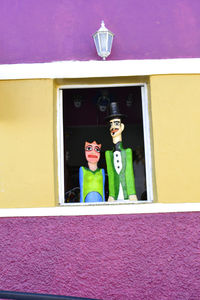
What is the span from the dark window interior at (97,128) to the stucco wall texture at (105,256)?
508mm

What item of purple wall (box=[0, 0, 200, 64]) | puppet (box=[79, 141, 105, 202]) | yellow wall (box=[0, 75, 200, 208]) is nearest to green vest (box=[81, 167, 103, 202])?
puppet (box=[79, 141, 105, 202])

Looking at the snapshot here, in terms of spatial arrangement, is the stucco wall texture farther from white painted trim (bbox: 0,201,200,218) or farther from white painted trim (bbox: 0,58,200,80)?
white painted trim (bbox: 0,58,200,80)

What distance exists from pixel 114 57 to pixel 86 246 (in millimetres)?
2065

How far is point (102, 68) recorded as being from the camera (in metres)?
4.52

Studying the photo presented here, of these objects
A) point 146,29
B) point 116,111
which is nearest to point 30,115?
point 116,111

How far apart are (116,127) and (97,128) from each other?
507 millimetres

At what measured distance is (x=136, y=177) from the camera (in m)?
5.15

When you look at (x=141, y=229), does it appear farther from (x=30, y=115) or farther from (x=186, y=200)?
(x=30, y=115)

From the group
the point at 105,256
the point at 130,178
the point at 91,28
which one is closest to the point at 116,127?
the point at 130,178

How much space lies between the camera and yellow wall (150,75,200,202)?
432cm

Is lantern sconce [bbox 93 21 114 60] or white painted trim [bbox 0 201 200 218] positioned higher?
lantern sconce [bbox 93 21 114 60]

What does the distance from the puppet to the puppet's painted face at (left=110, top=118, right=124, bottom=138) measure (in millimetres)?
238

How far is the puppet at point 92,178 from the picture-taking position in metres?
4.54

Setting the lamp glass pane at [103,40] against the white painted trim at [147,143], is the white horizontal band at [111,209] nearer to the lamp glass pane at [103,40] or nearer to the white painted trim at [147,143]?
the white painted trim at [147,143]
